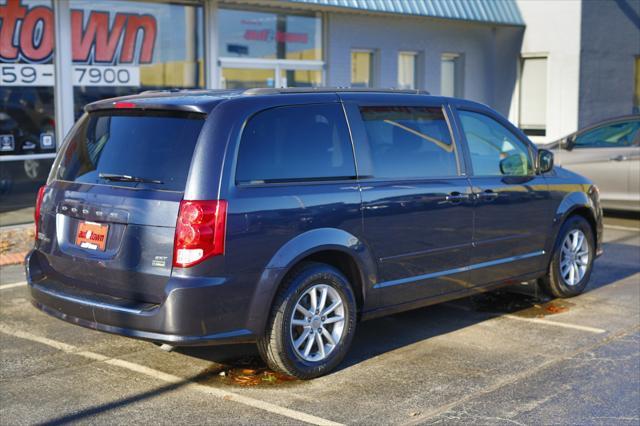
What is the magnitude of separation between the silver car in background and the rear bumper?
8.59 meters

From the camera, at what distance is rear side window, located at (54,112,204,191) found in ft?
17.1

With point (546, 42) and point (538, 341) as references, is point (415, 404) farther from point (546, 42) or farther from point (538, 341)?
point (546, 42)

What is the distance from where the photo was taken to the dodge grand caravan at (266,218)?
507 centimetres

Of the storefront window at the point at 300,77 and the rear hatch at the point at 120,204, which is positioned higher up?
the storefront window at the point at 300,77

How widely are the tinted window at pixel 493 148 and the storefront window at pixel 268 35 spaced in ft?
A: 24.4

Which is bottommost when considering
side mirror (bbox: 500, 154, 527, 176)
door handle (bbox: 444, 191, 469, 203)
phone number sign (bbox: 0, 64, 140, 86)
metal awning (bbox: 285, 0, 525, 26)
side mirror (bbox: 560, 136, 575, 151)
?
door handle (bbox: 444, 191, 469, 203)

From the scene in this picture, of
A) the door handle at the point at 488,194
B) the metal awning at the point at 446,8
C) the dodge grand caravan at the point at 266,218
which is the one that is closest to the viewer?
the dodge grand caravan at the point at 266,218

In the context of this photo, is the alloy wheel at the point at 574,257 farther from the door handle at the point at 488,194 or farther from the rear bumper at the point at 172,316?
the rear bumper at the point at 172,316

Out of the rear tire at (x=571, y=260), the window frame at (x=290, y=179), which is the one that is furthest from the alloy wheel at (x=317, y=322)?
the rear tire at (x=571, y=260)

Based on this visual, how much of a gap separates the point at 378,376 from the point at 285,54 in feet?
33.0

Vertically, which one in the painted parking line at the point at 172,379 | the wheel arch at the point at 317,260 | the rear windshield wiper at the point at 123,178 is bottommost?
A: the painted parking line at the point at 172,379

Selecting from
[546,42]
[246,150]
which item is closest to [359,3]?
[546,42]

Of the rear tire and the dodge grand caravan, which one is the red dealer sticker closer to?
the dodge grand caravan

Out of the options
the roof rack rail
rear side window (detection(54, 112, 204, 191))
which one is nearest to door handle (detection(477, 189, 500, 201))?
the roof rack rail
